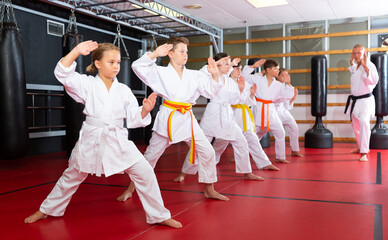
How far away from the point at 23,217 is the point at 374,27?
7464 mm

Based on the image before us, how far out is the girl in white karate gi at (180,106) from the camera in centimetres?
297

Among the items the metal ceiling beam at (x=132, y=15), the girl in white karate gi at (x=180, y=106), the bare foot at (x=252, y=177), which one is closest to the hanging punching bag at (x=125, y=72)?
the metal ceiling beam at (x=132, y=15)

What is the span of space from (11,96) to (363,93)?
464cm

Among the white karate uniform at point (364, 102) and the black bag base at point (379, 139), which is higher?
the white karate uniform at point (364, 102)

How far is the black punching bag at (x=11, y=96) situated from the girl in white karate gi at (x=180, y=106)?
2002mm

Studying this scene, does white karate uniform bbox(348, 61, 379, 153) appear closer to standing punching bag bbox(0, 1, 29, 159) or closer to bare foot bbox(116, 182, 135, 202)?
bare foot bbox(116, 182, 135, 202)

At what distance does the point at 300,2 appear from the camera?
671 cm

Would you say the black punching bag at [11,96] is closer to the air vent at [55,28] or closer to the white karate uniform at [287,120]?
the air vent at [55,28]

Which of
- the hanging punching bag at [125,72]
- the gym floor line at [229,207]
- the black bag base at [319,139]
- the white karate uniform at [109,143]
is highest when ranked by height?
the hanging punching bag at [125,72]

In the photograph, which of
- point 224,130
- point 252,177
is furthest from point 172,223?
point 252,177

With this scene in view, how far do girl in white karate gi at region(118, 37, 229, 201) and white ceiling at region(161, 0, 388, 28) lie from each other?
3812 millimetres

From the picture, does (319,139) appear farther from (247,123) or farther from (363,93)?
(247,123)

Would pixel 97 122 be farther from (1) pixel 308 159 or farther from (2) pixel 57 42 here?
(2) pixel 57 42

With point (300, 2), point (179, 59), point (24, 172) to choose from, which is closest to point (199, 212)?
point (179, 59)
